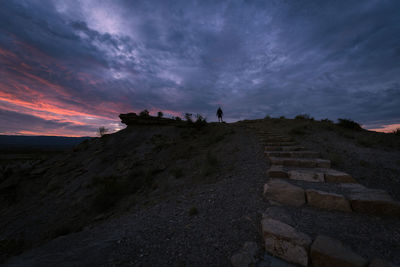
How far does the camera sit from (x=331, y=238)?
156cm

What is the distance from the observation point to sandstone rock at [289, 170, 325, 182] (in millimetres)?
2992

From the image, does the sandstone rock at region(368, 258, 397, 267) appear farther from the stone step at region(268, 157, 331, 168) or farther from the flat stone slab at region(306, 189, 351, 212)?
the stone step at region(268, 157, 331, 168)

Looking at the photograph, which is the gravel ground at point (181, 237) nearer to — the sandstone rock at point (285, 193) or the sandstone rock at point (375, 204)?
the sandstone rock at point (285, 193)

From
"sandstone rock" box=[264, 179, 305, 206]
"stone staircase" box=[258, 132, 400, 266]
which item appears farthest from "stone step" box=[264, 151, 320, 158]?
"sandstone rock" box=[264, 179, 305, 206]

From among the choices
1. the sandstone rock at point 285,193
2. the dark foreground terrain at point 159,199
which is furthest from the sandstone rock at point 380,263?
the sandstone rock at point 285,193

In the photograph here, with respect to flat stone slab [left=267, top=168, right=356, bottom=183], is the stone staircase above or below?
below

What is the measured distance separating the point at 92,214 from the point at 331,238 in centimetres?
688

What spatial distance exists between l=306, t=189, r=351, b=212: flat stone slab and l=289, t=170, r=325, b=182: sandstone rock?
2.60 feet

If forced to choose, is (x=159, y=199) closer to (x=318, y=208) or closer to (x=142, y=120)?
(x=318, y=208)

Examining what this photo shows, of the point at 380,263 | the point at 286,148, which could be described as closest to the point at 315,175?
the point at 380,263

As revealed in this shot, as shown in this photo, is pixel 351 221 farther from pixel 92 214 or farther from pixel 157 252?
pixel 92 214

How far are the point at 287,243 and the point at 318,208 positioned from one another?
115 centimetres

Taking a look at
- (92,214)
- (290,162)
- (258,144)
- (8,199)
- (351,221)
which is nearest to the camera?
(351,221)

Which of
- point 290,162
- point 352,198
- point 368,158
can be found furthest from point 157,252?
point 368,158
